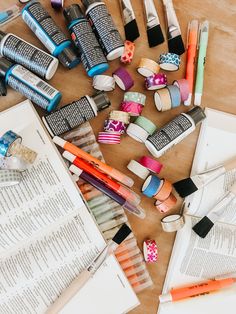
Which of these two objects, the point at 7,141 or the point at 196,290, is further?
the point at 196,290

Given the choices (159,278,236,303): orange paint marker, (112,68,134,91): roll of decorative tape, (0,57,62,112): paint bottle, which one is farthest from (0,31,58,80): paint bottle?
(159,278,236,303): orange paint marker

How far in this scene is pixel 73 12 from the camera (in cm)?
88

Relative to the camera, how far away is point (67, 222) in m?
0.90

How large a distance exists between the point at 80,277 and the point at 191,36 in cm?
51

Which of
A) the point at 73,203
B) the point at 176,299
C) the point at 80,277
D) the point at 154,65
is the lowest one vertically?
the point at 176,299

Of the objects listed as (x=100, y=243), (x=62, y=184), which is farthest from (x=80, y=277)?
(x=62, y=184)

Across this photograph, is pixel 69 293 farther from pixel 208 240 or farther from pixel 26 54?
pixel 26 54

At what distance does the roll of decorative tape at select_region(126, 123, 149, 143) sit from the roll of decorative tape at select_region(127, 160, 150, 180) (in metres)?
0.05

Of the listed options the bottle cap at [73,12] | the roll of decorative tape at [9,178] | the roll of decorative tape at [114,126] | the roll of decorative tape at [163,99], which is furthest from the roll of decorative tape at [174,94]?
the roll of decorative tape at [9,178]

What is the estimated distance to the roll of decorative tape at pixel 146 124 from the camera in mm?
920

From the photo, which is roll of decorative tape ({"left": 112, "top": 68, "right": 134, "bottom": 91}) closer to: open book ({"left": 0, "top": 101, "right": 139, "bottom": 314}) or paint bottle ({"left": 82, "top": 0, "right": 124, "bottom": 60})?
paint bottle ({"left": 82, "top": 0, "right": 124, "bottom": 60})

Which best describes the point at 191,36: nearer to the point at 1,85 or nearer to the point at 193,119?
the point at 193,119

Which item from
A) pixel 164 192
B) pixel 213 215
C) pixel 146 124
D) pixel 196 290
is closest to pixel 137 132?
pixel 146 124

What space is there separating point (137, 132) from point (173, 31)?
215mm
